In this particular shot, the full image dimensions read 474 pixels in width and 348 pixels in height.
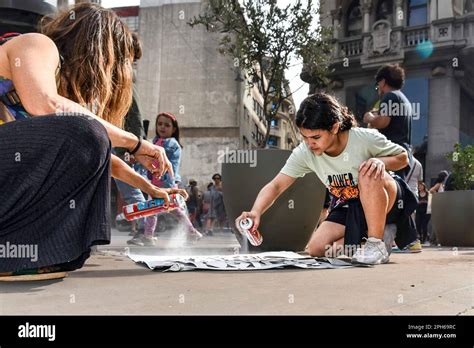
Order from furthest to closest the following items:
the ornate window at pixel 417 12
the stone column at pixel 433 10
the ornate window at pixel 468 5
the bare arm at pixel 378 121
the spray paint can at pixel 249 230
→ 1. the ornate window at pixel 417 12
2. the ornate window at pixel 468 5
3. the stone column at pixel 433 10
4. the bare arm at pixel 378 121
5. the spray paint can at pixel 249 230

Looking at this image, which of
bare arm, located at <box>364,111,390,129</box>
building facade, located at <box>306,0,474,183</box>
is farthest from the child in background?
building facade, located at <box>306,0,474,183</box>

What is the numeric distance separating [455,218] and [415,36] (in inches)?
485

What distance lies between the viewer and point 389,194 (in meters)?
3.05

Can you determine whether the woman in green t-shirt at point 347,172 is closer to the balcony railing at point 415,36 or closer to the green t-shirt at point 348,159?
the green t-shirt at point 348,159

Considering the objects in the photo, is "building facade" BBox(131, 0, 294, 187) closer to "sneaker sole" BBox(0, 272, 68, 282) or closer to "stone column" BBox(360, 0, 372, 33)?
"stone column" BBox(360, 0, 372, 33)

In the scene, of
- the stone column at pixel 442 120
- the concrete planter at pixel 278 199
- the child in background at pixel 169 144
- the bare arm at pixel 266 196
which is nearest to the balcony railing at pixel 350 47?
the stone column at pixel 442 120

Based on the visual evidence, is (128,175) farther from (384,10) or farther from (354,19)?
(354,19)

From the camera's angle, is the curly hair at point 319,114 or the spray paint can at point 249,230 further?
the curly hair at point 319,114

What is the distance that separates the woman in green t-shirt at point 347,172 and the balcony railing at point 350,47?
52.5ft

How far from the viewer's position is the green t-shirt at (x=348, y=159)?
9.98 ft

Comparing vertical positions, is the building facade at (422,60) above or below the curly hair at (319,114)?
above
